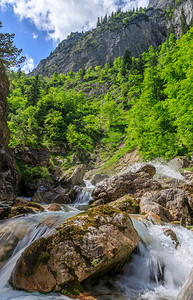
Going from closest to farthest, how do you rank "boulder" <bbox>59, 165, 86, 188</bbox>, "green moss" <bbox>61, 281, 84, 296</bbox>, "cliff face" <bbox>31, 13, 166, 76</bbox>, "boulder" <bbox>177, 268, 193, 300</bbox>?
1. "boulder" <bbox>177, 268, 193, 300</bbox>
2. "green moss" <bbox>61, 281, 84, 296</bbox>
3. "boulder" <bbox>59, 165, 86, 188</bbox>
4. "cliff face" <bbox>31, 13, 166, 76</bbox>

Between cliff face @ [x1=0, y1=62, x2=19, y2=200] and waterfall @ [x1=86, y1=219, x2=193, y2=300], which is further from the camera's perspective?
cliff face @ [x1=0, y1=62, x2=19, y2=200]

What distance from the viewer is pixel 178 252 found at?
5531mm

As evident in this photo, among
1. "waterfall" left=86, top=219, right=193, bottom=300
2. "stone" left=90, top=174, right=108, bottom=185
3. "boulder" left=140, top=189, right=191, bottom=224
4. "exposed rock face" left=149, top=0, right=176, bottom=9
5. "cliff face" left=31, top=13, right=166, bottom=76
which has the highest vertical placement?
"exposed rock face" left=149, top=0, right=176, bottom=9

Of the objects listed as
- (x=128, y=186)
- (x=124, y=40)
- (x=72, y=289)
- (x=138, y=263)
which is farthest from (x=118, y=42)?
(x=72, y=289)

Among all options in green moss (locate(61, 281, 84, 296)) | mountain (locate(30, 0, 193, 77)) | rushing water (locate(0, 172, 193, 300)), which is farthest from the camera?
mountain (locate(30, 0, 193, 77))

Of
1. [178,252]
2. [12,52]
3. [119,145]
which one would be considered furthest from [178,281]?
[119,145]

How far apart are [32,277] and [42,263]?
0.30 metres

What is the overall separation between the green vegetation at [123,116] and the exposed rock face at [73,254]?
10.4 meters

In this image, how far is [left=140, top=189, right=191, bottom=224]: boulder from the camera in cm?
795

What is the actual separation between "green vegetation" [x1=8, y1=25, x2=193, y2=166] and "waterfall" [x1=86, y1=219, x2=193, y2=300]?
9.04 meters

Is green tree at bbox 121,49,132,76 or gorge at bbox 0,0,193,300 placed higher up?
green tree at bbox 121,49,132,76

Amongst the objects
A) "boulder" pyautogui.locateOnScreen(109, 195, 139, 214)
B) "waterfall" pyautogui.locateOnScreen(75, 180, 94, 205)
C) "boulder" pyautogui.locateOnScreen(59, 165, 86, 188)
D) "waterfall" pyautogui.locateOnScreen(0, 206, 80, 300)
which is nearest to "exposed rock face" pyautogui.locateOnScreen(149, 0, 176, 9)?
"boulder" pyautogui.locateOnScreen(59, 165, 86, 188)

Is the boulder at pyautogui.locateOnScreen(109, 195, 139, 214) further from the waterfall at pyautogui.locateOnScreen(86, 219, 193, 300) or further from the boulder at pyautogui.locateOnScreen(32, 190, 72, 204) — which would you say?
the boulder at pyautogui.locateOnScreen(32, 190, 72, 204)

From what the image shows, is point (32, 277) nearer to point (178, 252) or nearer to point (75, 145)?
point (178, 252)
